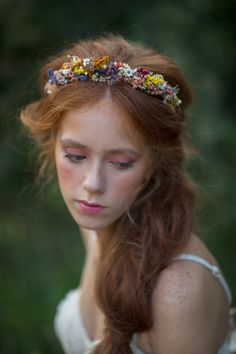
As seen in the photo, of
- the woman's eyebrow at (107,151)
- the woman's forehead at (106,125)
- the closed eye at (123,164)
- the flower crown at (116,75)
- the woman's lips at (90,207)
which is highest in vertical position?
the flower crown at (116,75)

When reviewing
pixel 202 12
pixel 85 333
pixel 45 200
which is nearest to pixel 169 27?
pixel 202 12

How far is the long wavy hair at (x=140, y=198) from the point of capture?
6.56 feet

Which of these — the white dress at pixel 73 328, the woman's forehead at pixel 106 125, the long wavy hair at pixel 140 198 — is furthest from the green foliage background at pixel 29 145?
the woman's forehead at pixel 106 125

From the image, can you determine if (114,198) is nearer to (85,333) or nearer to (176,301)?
(176,301)

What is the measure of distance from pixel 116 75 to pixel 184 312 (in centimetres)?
86

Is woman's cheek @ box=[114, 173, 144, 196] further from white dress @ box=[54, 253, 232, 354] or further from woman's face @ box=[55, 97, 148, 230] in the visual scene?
white dress @ box=[54, 253, 232, 354]

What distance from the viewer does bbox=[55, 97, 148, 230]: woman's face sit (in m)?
1.96

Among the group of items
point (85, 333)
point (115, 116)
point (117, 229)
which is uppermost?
point (115, 116)

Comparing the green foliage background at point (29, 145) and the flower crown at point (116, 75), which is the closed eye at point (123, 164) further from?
the green foliage background at point (29, 145)

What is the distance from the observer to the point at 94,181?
77.9 inches

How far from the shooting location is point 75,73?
2.07m

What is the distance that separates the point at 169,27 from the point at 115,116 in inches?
78.4

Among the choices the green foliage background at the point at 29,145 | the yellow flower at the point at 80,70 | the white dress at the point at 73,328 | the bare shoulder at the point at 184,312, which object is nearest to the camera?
the bare shoulder at the point at 184,312

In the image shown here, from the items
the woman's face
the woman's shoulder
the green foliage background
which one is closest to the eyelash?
the woman's face
